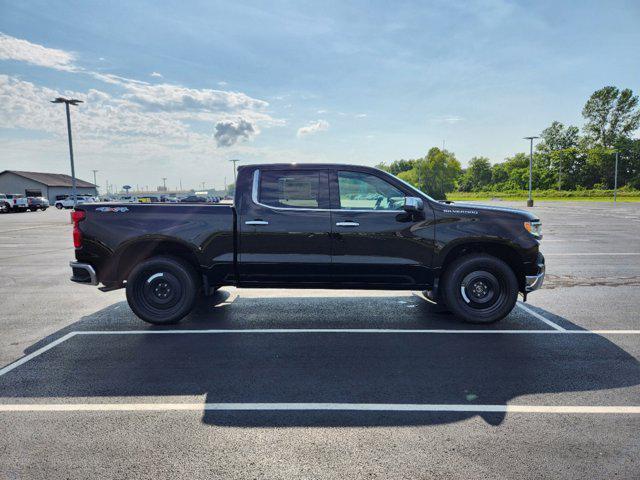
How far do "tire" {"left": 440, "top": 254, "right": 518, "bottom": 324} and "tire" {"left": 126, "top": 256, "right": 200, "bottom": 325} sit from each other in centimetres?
337

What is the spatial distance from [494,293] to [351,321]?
6.28 feet

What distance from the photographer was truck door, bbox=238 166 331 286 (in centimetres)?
551

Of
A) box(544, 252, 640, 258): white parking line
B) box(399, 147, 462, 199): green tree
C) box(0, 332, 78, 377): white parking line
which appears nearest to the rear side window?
box(0, 332, 78, 377): white parking line

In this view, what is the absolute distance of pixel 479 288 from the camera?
223 inches

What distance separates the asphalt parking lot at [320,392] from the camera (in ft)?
8.96

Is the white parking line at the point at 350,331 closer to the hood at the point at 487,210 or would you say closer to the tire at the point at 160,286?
the tire at the point at 160,286

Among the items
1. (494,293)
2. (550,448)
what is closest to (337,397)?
(550,448)

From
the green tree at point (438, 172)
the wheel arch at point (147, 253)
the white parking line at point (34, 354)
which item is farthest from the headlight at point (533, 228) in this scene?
the green tree at point (438, 172)

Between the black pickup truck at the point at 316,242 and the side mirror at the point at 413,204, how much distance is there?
4.6 inches

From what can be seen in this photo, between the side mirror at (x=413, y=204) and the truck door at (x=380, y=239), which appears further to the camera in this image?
the truck door at (x=380, y=239)

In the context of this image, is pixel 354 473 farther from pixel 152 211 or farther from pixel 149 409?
pixel 152 211

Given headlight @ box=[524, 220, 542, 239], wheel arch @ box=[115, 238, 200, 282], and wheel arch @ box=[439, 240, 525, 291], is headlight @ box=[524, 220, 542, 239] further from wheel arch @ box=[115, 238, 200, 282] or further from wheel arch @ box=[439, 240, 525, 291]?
wheel arch @ box=[115, 238, 200, 282]

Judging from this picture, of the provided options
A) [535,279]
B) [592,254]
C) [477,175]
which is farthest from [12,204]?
[477,175]

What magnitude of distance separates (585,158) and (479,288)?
114 metres
